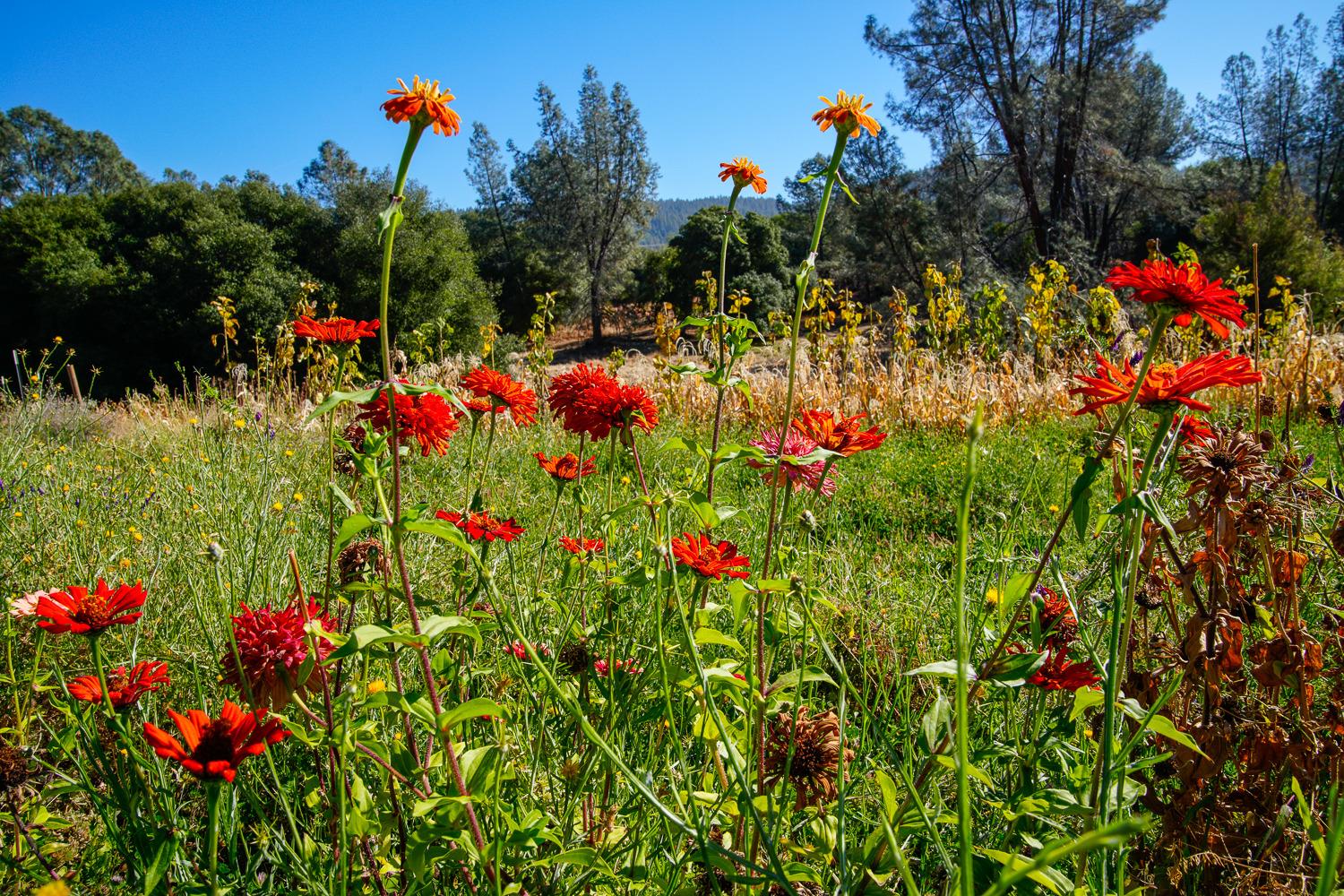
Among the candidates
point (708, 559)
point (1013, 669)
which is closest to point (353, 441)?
point (708, 559)

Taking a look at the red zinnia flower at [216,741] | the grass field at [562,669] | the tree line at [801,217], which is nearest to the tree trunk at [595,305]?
the tree line at [801,217]

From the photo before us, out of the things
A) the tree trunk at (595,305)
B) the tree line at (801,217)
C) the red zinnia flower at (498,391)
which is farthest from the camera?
the tree trunk at (595,305)

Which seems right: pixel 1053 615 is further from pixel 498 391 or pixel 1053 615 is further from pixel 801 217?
pixel 801 217

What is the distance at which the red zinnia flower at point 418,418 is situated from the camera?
1077 millimetres

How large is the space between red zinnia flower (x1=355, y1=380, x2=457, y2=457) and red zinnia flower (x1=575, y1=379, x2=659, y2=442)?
24 centimetres

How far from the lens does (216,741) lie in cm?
70

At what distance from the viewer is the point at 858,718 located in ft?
5.13

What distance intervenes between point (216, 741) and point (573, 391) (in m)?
0.80

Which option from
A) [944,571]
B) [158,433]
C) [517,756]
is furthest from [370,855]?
[158,433]

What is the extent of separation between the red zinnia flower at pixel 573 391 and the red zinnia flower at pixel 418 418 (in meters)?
0.22

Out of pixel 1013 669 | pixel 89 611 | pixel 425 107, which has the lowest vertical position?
pixel 1013 669

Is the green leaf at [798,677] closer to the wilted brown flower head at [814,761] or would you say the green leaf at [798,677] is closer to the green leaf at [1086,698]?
the wilted brown flower head at [814,761]

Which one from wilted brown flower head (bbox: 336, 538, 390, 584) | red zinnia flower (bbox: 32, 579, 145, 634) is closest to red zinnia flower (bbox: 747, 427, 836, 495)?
wilted brown flower head (bbox: 336, 538, 390, 584)

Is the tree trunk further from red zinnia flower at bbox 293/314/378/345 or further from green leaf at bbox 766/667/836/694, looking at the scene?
green leaf at bbox 766/667/836/694
